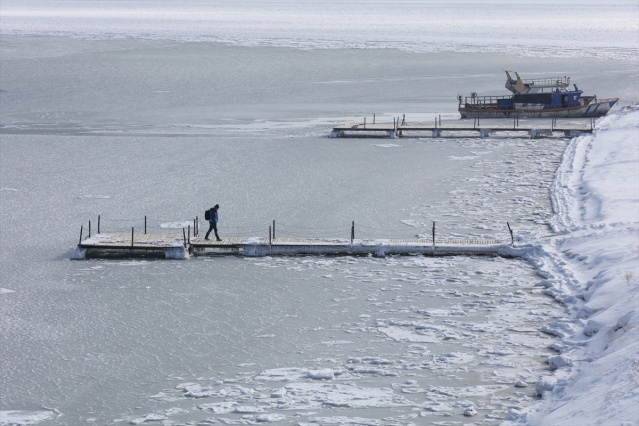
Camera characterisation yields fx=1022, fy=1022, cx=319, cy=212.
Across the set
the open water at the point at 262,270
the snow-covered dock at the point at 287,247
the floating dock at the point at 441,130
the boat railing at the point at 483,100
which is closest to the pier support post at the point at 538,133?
the floating dock at the point at 441,130

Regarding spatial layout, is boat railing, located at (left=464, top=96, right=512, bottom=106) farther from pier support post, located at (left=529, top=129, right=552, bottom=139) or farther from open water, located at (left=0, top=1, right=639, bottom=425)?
pier support post, located at (left=529, top=129, right=552, bottom=139)

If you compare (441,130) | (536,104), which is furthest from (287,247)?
(536,104)

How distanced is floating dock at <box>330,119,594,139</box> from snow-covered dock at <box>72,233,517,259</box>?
24480 millimetres

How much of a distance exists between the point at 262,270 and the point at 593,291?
961cm

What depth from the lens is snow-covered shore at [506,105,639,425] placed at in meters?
19.2

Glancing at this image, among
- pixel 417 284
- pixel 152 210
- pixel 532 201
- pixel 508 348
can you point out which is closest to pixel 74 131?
pixel 152 210

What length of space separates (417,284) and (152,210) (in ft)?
41.6

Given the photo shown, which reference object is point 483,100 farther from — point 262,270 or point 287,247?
point 262,270

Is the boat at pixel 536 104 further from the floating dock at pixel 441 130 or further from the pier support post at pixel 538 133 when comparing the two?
the pier support post at pixel 538 133

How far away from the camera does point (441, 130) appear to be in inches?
2258

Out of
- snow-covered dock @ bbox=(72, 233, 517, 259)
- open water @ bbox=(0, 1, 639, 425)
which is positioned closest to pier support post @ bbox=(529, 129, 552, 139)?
open water @ bbox=(0, 1, 639, 425)

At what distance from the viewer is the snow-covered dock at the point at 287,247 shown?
31719 mm

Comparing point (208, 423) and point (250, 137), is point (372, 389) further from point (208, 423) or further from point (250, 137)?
point (250, 137)

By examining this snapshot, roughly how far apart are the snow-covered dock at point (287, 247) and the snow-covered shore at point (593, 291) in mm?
2021
